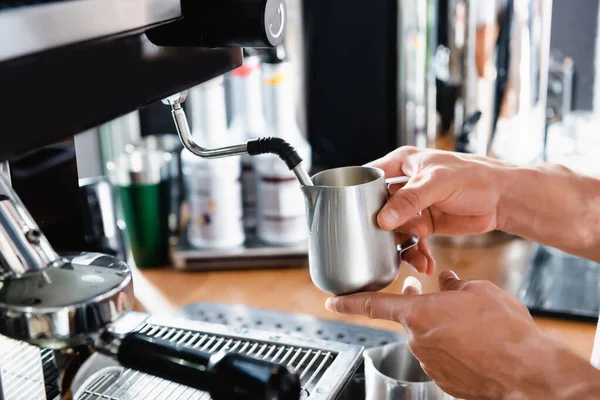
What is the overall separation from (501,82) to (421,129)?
18cm

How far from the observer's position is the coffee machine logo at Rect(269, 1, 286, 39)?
53cm

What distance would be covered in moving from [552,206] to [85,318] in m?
0.60

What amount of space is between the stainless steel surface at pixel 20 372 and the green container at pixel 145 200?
23.2 inches

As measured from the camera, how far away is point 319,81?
1400 mm

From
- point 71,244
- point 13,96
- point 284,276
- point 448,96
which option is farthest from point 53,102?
point 448,96

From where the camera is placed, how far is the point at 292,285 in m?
1.15

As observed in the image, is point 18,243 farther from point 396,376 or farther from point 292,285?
point 292,285

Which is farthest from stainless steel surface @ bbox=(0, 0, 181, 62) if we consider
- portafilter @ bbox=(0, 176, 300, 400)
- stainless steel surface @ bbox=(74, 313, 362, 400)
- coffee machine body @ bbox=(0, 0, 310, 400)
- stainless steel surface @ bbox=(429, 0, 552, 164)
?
stainless steel surface @ bbox=(429, 0, 552, 164)

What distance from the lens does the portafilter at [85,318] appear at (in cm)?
44

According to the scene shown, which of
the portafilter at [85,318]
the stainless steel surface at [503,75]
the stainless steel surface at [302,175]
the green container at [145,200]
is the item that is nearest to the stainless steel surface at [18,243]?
the portafilter at [85,318]

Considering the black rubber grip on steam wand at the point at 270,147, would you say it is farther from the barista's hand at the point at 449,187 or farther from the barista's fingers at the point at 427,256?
the barista's fingers at the point at 427,256

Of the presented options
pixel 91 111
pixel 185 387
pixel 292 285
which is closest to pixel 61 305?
pixel 91 111

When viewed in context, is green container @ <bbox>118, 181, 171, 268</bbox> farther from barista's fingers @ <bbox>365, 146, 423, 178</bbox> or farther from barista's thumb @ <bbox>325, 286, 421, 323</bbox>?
barista's thumb @ <bbox>325, 286, 421, 323</bbox>

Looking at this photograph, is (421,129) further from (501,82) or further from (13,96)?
(13,96)
